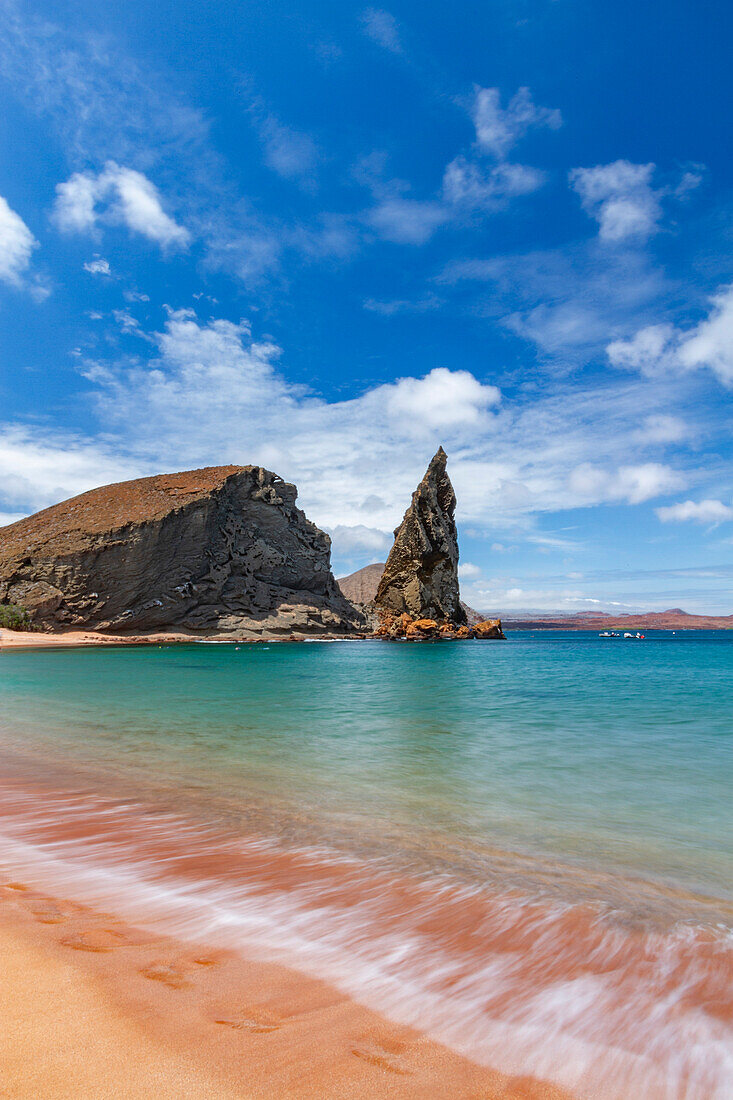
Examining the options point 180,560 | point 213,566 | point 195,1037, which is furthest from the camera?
point 213,566

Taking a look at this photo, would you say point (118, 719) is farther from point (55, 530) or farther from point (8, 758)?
point (55, 530)

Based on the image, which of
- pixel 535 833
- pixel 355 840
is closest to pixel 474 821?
pixel 535 833

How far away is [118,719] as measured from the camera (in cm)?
1358

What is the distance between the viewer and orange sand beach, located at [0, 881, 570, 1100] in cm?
198

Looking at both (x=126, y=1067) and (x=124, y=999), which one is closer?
(x=126, y=1067)

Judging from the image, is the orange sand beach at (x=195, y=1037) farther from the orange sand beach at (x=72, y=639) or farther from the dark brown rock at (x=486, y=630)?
the dark brown rock at (x=486, y=630)

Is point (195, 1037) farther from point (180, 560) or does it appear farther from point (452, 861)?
point (180, 560)

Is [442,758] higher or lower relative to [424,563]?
lower

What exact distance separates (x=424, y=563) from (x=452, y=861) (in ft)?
252

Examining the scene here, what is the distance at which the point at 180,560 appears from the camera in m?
66.8

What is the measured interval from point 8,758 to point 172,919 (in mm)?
7523

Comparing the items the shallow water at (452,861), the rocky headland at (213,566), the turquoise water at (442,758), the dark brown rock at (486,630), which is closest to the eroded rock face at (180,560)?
the rocky headland at (213,566)

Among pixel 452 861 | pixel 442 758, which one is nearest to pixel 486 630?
pixel 442 758

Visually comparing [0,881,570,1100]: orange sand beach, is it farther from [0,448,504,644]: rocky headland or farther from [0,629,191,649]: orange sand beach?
[0,448,504,644]: rocky headland
